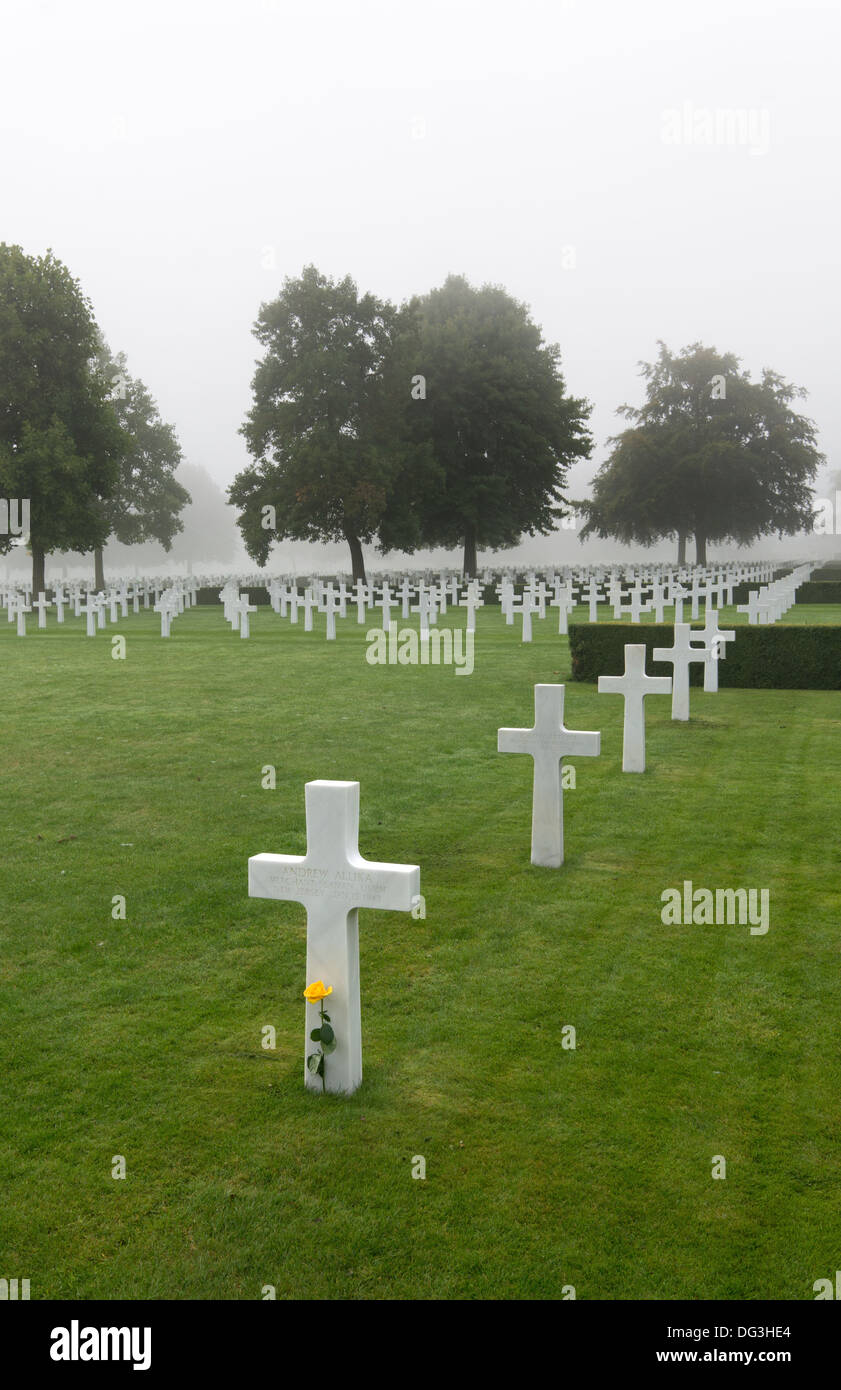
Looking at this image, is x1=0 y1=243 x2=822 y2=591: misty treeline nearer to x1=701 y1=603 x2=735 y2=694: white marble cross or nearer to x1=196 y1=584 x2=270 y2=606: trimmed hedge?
x1=196 y1=584 x2=270 y2=606: trimmed hedge

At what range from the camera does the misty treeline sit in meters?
38.0

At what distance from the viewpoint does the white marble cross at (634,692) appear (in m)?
9.87

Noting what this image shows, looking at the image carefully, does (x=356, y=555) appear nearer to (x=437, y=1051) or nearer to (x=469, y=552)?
(x=469, y=552)

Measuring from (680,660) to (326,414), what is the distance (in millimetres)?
33997

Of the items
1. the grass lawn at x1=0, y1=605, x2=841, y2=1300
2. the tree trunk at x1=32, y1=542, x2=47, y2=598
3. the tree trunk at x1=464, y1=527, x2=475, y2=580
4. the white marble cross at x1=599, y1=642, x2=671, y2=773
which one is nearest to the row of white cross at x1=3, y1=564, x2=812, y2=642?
the tree trunk at x1=32, y1=542, x2=47, y2=598

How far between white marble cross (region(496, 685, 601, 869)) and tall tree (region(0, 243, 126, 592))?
107 ft

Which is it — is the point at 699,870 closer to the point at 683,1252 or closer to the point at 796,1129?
the point at 796,1129

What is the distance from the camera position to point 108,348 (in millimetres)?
55562

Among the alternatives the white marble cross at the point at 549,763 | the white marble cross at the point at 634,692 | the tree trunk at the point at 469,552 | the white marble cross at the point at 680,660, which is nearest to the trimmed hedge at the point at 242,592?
the tree trunk at the point at 469,552

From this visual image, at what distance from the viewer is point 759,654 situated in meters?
16.3

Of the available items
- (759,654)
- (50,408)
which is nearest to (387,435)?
(50,408)

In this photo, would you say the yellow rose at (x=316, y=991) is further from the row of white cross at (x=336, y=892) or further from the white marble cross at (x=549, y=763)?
the white marble cross at (x=549, y=763)
